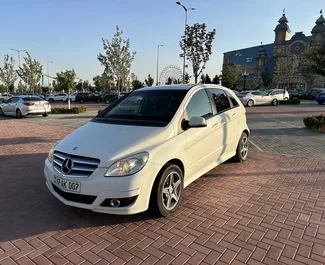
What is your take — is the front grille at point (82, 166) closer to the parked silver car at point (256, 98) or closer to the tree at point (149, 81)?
the parked silver car at point (256, 98)

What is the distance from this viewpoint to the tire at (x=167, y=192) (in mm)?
3311

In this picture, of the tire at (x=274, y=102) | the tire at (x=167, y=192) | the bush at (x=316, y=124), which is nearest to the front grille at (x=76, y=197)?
the tire at (x=167, y=192)

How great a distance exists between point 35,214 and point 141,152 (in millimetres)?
1814

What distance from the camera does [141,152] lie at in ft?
10.5

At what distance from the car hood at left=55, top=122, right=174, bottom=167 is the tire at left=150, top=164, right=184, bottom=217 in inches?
16.4

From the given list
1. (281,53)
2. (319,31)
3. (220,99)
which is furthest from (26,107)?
Answer: (281,53)

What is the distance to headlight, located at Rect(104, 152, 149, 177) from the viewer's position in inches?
120

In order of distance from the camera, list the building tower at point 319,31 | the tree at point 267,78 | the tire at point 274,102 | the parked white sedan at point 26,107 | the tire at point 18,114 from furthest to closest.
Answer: the tree at point 267,78, the building tower at point 319,31, the tire at point 274,102, the tire at point 18,114, the parked white sedan at point 26,107

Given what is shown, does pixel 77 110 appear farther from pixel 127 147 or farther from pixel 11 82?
pixel 11 82

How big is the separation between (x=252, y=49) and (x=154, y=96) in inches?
3789

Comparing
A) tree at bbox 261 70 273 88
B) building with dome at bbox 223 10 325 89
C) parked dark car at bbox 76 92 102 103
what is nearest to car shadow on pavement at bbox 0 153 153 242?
parked dark car at bbox 76 92 102 103

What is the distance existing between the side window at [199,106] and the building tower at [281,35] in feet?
272

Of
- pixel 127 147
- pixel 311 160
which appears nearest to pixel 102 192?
pixel 127 147

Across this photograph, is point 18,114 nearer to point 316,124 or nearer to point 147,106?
point 147,106
